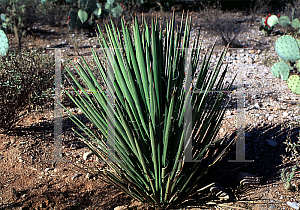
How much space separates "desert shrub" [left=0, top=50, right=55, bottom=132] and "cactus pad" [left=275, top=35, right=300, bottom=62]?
3666mm

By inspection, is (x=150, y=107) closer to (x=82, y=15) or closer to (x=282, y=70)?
(x=282, y=70)

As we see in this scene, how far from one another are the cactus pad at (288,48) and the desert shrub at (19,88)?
367cm

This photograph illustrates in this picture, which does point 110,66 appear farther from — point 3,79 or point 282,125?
point 282,125

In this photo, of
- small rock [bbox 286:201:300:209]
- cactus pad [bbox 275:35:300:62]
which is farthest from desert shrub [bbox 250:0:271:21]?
small rock [bbox 286:201:300:209]

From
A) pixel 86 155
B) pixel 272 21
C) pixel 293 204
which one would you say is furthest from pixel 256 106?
pixel 272 21

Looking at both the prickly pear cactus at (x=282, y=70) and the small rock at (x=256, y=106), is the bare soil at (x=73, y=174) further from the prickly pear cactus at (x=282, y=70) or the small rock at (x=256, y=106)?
the prickly pear cactus at (x=282, y=70)

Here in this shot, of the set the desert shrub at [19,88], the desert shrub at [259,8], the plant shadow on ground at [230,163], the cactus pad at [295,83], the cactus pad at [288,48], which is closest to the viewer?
the plant shadow on ground at [230,163]

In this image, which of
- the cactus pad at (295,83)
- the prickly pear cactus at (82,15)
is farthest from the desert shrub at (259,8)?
the cactus pad at (295,83)

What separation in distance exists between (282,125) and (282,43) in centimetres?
189

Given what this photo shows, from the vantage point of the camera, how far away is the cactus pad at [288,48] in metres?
4.75

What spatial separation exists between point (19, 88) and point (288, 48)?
4.08 metres

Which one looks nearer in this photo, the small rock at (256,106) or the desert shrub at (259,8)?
the small rock at (256,106)

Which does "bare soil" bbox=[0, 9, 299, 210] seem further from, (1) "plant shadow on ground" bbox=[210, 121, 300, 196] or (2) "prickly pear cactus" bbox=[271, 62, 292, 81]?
(2) "prickly pear cactus" bbox=[271, 62, 292, 81]

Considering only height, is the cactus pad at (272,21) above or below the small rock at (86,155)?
above
